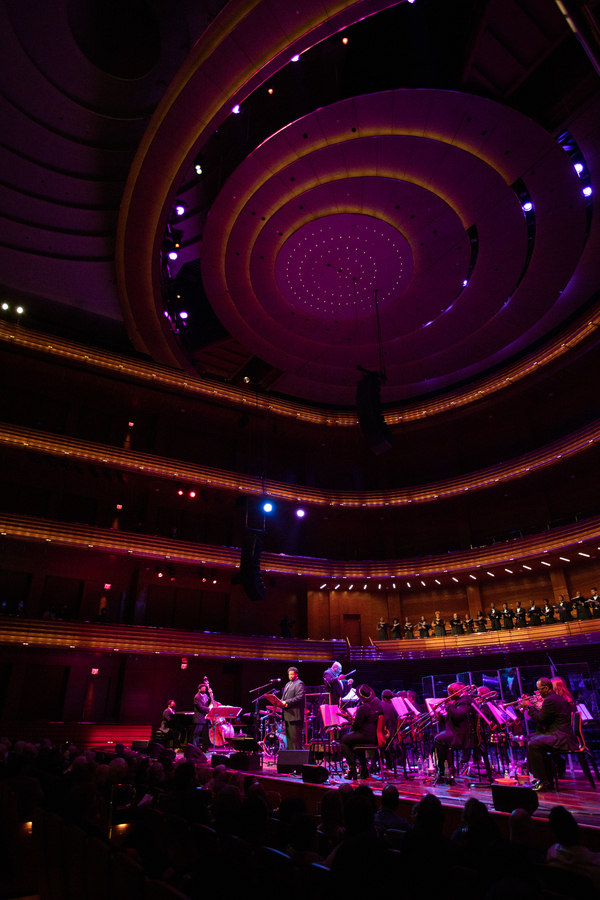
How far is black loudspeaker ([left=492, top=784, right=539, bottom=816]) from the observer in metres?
4.68

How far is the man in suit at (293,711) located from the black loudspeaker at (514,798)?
214 inches

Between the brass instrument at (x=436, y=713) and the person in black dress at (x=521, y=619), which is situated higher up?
the person in black dress at (x=521, y=619)

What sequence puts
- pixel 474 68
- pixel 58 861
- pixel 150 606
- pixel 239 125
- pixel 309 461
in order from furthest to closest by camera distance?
pixel 309 461 → pixel 150 606 → pixel 239 125 → pixel 474 68 → pixel 58 861

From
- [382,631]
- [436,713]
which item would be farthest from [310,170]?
[382,631]

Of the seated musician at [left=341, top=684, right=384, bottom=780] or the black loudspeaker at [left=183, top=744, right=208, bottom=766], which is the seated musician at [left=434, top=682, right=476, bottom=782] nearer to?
the seated musician at [left=341, top=684, right=384, bottom=780]

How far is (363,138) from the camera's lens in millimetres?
11211

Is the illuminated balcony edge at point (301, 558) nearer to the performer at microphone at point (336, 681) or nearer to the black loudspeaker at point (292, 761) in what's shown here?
the performer at microphone at point (336, 681)

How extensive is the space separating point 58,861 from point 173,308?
559 inches

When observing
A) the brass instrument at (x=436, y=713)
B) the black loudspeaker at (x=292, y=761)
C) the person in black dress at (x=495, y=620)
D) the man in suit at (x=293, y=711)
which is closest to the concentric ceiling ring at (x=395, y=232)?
the person in black dress at (x=495, y=620)

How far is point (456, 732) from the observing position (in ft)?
25.5

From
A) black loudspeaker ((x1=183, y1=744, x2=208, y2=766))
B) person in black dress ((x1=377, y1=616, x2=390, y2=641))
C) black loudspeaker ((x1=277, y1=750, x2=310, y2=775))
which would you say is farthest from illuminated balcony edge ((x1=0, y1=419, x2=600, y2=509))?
black loudspeaker ((x1=277, y1=750, x2=310, y2=775))

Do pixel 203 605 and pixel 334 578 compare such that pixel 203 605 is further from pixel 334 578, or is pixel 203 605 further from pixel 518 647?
pixel 518 647

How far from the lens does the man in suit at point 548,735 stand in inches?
266

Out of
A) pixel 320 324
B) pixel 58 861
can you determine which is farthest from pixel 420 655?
pixel 58 861
